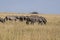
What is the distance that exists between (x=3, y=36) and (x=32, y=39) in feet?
3.70

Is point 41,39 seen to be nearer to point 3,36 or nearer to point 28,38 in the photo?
point 28,38

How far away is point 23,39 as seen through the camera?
7480mm

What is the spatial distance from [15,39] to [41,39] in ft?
3.45

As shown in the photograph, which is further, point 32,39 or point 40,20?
point 40,20

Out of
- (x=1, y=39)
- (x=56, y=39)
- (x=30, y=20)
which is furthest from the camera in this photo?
(x=30, y=20)

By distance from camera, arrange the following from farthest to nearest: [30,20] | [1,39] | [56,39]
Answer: [30,20] < [56,39] < [1,39]

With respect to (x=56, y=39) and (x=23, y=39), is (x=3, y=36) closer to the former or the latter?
(x=23, y=39)

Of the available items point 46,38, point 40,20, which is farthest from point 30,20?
point 46,38

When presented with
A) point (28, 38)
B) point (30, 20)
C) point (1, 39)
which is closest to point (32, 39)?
point (28, 38)

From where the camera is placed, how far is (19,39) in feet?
24.5

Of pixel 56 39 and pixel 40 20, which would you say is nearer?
pixel 56 39

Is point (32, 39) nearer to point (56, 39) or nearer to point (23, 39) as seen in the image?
point (23, 39)

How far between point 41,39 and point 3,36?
1479mm

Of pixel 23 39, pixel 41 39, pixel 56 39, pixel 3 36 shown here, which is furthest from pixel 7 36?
pixel 56 39
